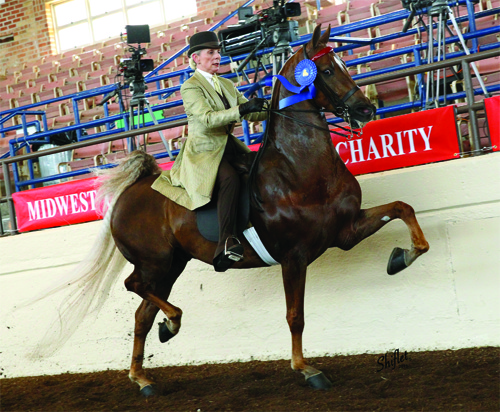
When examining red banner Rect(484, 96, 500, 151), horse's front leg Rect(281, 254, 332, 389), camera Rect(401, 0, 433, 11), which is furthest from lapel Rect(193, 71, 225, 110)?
camera Rect(401, 0, 433, 11)

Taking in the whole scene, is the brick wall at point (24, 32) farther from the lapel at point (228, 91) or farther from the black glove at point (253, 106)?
the black glove at point (253, 106)

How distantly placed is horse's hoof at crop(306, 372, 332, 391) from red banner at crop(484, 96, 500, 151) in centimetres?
205

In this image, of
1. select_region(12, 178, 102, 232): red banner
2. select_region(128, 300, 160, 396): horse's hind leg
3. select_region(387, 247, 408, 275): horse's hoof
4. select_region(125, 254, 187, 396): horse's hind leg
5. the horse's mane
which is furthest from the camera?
select_region(12, 178, 102, 232): red banner

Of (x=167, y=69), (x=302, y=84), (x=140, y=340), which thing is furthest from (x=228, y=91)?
(x=167, y=69)

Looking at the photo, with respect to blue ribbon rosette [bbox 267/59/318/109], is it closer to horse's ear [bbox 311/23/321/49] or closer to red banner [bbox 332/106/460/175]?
horse's ear [bbox 311/23/321/49]

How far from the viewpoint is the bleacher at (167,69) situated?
6723mm

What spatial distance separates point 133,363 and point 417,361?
6.66ft

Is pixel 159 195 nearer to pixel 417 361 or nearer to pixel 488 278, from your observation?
pixel 417 361

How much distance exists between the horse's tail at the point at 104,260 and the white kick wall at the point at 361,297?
664 millimetres

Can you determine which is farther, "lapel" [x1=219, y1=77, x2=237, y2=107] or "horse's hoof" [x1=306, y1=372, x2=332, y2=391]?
"lapel" [x1=219, y1=77, x2=237, y2=107]

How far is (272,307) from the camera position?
474 cm

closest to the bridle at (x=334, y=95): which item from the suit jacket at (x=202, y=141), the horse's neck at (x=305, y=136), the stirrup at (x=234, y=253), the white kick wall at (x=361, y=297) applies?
the horse's neck at (x=305, y=136)

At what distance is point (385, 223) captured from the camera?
3.50 m

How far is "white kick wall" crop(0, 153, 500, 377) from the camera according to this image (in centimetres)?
412
